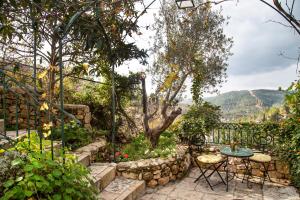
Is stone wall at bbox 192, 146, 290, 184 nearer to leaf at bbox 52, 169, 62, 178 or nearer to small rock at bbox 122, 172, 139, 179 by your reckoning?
small rock at bbox 122, 172, 139, 179

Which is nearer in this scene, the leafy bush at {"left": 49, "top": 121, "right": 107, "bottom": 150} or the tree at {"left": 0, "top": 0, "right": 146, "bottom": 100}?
the tree at {"left": 0, "top": 0, "right": 146, "bottom": 100}

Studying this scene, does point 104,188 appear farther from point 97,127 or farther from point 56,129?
point 97,127

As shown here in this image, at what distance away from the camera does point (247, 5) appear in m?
3.39

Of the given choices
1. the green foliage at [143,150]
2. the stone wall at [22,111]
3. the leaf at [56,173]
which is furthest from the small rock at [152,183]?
the leaf at [56,173]

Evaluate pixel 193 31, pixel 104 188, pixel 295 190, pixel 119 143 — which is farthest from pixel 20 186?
pixel 193 31

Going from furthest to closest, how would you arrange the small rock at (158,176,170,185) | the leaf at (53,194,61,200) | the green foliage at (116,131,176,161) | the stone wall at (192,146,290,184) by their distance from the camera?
the stone wall at (192,146,290,184), the green foliage at (116,131,176,161), the small rock at (158,176,170,185), the leaf at (53,194,61,200)

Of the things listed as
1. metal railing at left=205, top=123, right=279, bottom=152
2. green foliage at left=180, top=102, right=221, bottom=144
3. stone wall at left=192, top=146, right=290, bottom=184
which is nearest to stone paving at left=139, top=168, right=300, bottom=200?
stone wall at left=192, top=146, right=290, bottom=184

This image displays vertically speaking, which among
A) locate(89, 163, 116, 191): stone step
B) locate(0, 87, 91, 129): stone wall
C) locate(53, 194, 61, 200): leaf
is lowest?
locate(89, 163, 116, 191): stone step

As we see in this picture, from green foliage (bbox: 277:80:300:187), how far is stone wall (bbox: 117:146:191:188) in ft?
7.34

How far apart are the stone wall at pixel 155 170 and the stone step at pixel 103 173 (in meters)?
0.22

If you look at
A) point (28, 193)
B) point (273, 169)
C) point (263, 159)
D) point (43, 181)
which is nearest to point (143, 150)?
point (263, 159)

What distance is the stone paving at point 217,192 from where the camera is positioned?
461cm

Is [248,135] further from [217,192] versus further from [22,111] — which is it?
[22,111]

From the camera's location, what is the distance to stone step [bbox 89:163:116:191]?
3.90m
